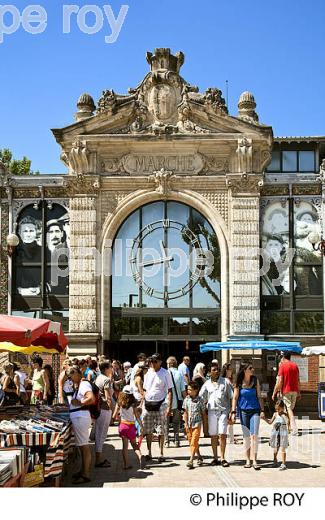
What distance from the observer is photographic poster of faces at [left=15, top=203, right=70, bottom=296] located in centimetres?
2889

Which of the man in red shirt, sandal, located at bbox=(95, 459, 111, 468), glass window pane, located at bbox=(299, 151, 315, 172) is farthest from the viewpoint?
glass window pane, located at bbox=(299, 151, 315, 172)

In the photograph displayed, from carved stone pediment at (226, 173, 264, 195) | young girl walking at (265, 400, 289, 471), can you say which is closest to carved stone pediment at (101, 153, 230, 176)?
carved stone pediment at (226, 173, 264, 195)

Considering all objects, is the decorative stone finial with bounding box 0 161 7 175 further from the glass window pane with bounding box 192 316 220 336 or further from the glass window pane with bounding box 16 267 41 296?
the glass window pane with bounding box 192 316 220 336

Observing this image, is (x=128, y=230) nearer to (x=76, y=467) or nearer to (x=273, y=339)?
(x=273, y=339)

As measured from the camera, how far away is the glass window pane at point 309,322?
91.9ft

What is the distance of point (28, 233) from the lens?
2909 centimetres

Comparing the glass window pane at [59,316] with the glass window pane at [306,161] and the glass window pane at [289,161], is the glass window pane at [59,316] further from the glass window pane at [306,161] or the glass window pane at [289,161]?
the glass window pane at [306,161]

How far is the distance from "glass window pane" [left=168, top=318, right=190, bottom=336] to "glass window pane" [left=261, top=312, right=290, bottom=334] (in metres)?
2.56

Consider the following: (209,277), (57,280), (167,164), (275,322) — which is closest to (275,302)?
(275,322)

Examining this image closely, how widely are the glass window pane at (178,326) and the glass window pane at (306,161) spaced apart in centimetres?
847

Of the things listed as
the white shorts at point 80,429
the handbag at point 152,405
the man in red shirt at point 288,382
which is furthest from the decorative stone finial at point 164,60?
the white shorts at point 80,429

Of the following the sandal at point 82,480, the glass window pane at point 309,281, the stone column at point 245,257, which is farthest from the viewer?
the glass window pane at point 309,281

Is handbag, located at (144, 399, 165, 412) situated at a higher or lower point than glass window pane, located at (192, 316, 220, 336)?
lower

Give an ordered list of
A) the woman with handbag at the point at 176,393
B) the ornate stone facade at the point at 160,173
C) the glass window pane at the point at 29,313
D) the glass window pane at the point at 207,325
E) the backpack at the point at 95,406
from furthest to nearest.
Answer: the glass window pane at the point at 29,313 → the glass window pane at the point at 207,325 → the ornate stone facade at the point at 160,173 → the woman with handbag at the point at 176,393 → the backpack at the point at 95,406
